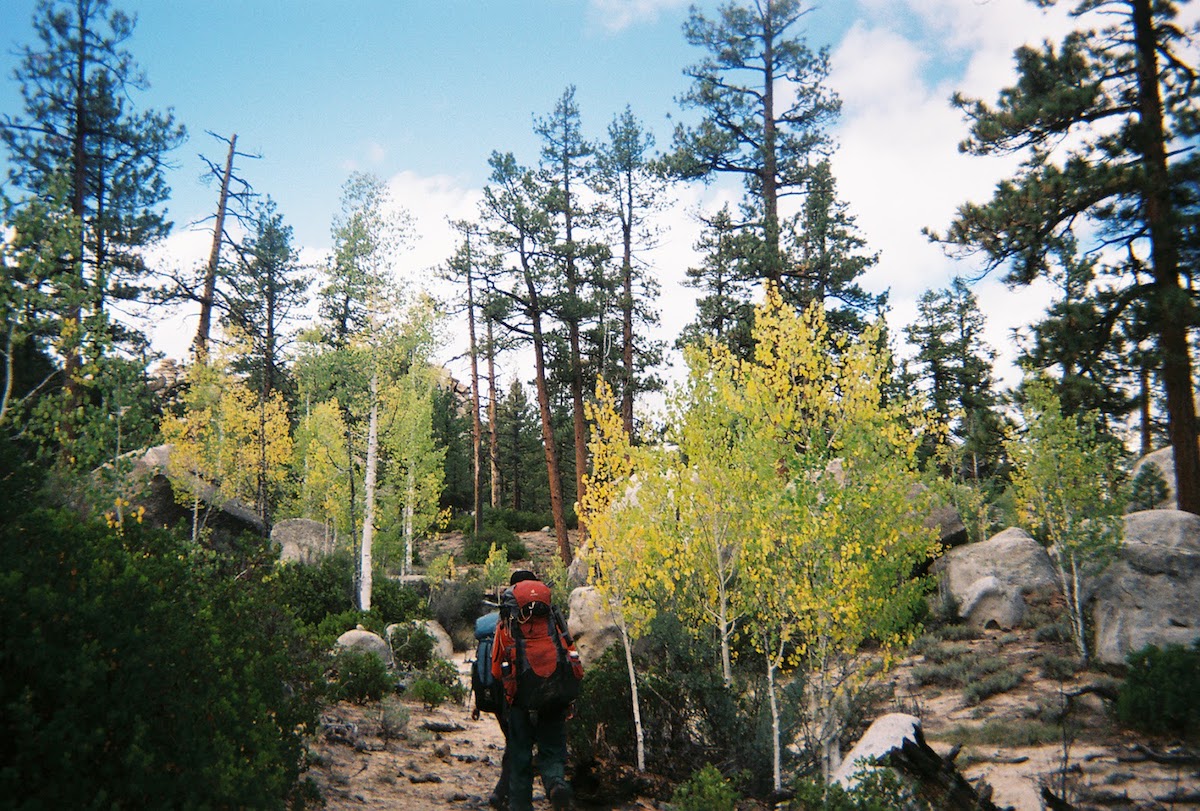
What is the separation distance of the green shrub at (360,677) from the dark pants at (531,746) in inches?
161

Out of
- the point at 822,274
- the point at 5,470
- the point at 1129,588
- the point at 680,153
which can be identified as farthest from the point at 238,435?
the point at 1129,588

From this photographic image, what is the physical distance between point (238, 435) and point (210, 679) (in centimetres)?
1965

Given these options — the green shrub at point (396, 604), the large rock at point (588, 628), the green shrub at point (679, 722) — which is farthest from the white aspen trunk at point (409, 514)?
the green shrub at point (679, 722)

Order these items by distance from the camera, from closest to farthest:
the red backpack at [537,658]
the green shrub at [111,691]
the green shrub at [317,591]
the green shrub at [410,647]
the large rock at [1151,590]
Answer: the green shrub at [111,691] → the red backpack at [537,658] → the large rock at [1151,590] → the green shrub at [410,647] → the green shrub at [317,591]

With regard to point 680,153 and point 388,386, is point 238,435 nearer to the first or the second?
Result: point 388,386

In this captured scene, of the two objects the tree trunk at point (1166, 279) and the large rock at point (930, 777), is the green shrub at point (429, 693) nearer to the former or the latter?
the large rock at point (930, 777)

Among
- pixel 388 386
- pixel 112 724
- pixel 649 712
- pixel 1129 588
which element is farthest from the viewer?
pixel 388 386

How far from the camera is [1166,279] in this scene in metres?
10.8

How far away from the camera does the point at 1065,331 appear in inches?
449

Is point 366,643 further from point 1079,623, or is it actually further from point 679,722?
point 1079,623

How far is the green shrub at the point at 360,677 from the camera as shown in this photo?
334 inches

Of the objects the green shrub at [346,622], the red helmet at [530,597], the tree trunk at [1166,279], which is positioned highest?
the tree trunk at [1166,279]

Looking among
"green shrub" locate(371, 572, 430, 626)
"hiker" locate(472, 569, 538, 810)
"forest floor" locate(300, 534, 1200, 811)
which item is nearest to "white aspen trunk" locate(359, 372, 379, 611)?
"green shrub" locate(371, 572, 430, 626)

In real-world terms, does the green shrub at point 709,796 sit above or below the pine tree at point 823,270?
below
